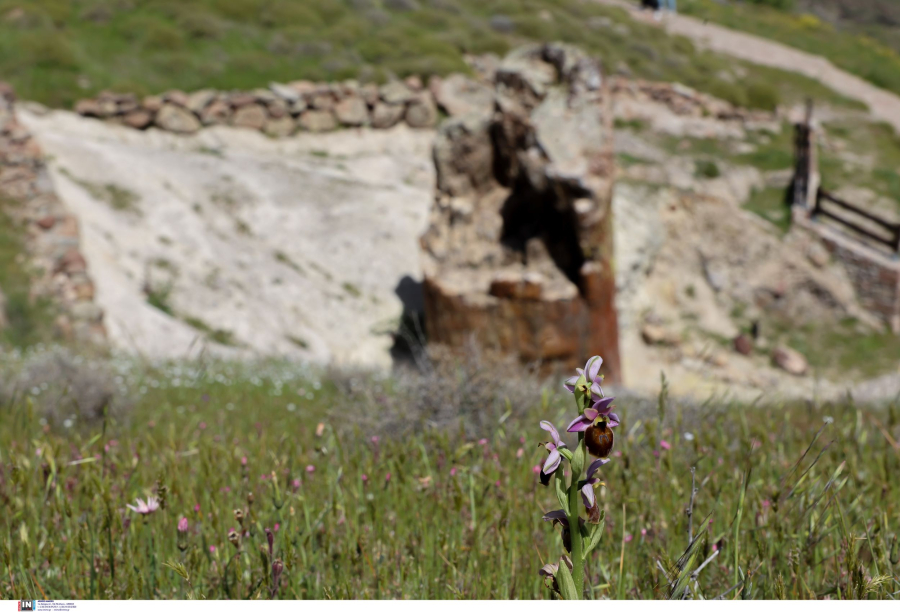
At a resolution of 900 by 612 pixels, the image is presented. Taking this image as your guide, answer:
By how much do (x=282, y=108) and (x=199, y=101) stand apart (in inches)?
84.8

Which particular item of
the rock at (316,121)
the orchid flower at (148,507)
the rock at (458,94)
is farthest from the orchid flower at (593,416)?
the rock at (458,94)

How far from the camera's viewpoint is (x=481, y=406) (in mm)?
3850

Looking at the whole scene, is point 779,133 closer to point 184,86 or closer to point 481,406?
point 184,86

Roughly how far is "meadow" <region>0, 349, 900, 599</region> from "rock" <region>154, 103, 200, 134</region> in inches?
566

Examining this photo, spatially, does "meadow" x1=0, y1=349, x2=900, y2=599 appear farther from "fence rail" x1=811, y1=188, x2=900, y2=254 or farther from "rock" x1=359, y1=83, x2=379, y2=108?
"rock" x1=359, y1=83, x2=379, y2=108

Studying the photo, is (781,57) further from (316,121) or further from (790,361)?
(316,121)

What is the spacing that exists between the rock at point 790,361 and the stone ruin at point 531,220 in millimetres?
5319

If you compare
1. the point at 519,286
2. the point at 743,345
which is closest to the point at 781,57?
the point at 743,345

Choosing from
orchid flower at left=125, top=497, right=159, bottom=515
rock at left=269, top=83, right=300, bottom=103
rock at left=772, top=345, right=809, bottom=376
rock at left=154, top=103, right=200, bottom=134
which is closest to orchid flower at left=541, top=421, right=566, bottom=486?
orchid flower at left=125, top=497, right=159, bottom=515

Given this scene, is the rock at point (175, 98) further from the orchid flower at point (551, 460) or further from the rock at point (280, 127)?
the orchid flower at point (551, 460)

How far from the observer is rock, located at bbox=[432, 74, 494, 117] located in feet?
65.2

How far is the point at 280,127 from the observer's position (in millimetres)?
17750

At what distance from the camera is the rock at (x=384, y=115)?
18.6 meters
